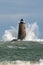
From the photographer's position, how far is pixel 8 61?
57812 millimetres

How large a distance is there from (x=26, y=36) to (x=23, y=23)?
12.8 ft

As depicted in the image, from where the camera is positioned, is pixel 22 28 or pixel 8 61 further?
pixel 22 28

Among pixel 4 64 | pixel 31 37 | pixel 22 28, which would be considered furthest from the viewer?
pixel 31 37

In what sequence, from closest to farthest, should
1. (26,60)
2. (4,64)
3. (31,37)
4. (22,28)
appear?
(4,64)
(26,60)
(22,28)
(31,37)

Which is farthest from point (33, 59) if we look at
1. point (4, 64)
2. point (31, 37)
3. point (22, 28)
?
point (31, 37)

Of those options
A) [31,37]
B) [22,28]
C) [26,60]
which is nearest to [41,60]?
[26,60]

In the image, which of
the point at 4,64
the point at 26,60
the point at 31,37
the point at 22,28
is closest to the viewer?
the point at 4,64

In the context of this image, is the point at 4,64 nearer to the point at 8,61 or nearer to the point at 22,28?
the point at 8,61

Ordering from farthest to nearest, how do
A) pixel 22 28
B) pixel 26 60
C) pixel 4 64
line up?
pixel 22 28 < pixel 26 60 < pixel 4 64

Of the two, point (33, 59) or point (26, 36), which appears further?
point (26, 36)

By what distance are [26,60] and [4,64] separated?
4666 mm

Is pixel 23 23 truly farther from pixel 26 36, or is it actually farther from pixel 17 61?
pixel 17 61

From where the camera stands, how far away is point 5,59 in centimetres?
6003

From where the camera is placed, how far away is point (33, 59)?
60750mm
